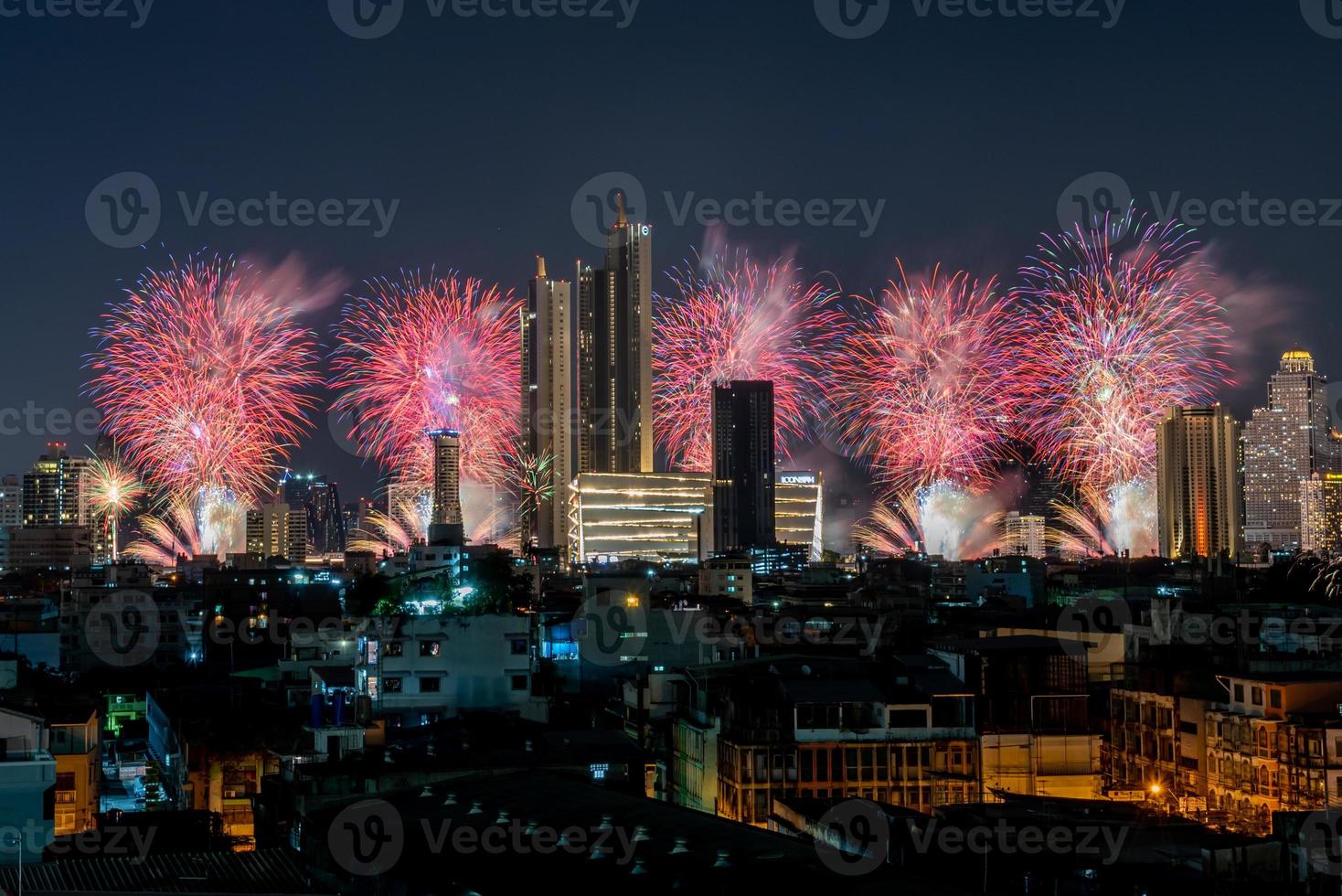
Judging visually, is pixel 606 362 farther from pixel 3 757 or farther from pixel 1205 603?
pixel 3 757

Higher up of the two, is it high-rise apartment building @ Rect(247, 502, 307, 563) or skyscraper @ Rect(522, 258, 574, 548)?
skyscraper @ Rect(522, 258, 574, 548)

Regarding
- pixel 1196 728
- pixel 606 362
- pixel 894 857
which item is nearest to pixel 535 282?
pixel 606 362

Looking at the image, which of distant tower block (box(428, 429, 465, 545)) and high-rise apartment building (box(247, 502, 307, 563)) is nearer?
distant tower block (box(428, 429, 465, 545))

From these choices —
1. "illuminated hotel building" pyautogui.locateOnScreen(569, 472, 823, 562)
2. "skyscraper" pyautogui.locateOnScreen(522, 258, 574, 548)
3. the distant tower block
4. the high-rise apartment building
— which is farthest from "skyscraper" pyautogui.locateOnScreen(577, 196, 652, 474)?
the distant tower block

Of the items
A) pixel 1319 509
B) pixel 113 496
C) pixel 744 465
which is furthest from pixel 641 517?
pixel 1319 509

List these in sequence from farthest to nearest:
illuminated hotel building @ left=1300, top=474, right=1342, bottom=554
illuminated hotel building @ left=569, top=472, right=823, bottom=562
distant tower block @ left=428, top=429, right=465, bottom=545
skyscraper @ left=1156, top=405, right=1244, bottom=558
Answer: illuminated hotel building @ left=1300, top=474, right=1342, bottom=554, illuminated hotel building @ left=569, top=472, right=823, bottom=562, skyscraper @ left=1156, top=405, right=1244, bottom=558, distant tower block @ left=428, top=429, right=465, bottom=545

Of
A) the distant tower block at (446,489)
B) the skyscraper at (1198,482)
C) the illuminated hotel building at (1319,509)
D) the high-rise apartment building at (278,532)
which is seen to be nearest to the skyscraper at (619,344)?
the high-rise apartment building at (278,532)

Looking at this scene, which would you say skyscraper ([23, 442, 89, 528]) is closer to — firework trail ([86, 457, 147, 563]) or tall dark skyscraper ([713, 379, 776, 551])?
firework trail ([86, 457, 147, 563])
